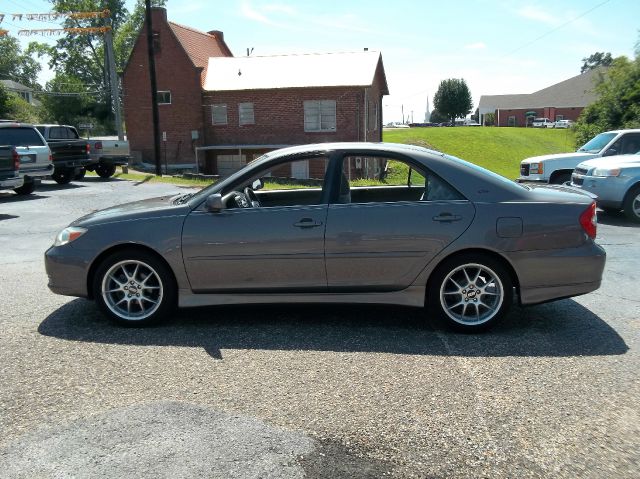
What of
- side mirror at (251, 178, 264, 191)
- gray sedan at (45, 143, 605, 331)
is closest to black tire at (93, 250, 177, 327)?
gray sedan at (45, 143, 605, 331)

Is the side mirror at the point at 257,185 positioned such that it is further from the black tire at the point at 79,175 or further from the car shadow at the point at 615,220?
the black tire at the point at 79,175

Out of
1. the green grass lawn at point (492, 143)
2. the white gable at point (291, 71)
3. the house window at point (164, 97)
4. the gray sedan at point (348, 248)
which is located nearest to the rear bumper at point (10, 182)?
the gray sedan at point (348, 248)

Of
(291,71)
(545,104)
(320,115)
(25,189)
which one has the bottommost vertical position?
(25,189)

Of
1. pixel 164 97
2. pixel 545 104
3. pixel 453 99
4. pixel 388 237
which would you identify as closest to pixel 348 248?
pixel 388 237

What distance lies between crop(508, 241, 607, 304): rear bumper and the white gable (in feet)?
85.3

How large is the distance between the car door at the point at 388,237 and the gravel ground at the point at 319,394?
489 mm

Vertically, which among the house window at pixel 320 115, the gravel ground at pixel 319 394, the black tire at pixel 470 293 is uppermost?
the house window at pixel 320 115

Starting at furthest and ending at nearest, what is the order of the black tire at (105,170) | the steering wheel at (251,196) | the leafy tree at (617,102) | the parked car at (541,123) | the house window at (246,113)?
the parked car at (541,123)
the house window at (246,113)
the leafy tree at (617,102)
the black tire at (105,170)
the steering wheel at (251,196)

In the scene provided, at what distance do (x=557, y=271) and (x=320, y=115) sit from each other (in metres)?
27.3

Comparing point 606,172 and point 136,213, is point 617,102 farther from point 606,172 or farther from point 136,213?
point 136,213

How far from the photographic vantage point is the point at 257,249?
196 inches

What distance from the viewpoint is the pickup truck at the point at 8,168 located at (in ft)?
47.4

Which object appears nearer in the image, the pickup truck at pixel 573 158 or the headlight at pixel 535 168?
the pickup truck at pixel 573 158

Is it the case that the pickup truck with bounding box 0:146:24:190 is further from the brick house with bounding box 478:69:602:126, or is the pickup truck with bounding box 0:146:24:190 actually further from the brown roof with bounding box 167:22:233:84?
the brick house with bounding box 478:69:602:126
